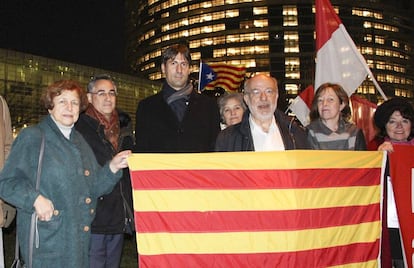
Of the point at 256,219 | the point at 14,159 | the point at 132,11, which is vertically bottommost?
the point at 256,219

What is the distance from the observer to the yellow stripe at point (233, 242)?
350 cm

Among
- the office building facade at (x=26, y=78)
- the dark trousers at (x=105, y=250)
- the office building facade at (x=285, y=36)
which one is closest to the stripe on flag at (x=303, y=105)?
the dark trousers at (x=105, y=250)

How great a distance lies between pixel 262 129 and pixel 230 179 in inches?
30.2

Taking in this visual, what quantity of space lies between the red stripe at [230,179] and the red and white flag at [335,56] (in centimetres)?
328

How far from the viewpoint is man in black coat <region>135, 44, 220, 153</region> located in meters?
4.58

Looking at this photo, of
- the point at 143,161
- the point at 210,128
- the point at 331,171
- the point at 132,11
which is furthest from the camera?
the point at 132,11

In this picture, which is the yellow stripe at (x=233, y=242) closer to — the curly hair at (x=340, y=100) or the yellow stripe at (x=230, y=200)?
the yellow stripe at (x=230, y=200)

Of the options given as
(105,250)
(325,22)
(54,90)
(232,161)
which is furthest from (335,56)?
(54,90)

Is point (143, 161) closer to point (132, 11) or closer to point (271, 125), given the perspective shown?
point (271, 125)

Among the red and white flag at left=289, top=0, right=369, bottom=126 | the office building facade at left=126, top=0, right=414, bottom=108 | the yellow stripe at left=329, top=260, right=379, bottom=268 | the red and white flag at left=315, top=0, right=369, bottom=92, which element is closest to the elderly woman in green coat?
the yellow stripe at left=329, top=260, right=379, bottom=268

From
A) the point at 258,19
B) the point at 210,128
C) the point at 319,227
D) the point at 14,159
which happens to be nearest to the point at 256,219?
the point at 319,227

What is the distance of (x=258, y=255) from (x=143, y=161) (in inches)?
46.4

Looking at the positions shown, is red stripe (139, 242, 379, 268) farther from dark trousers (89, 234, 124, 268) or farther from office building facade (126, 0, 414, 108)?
office building facade (126, 0, 414, 108)

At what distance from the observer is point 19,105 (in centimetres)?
4572
